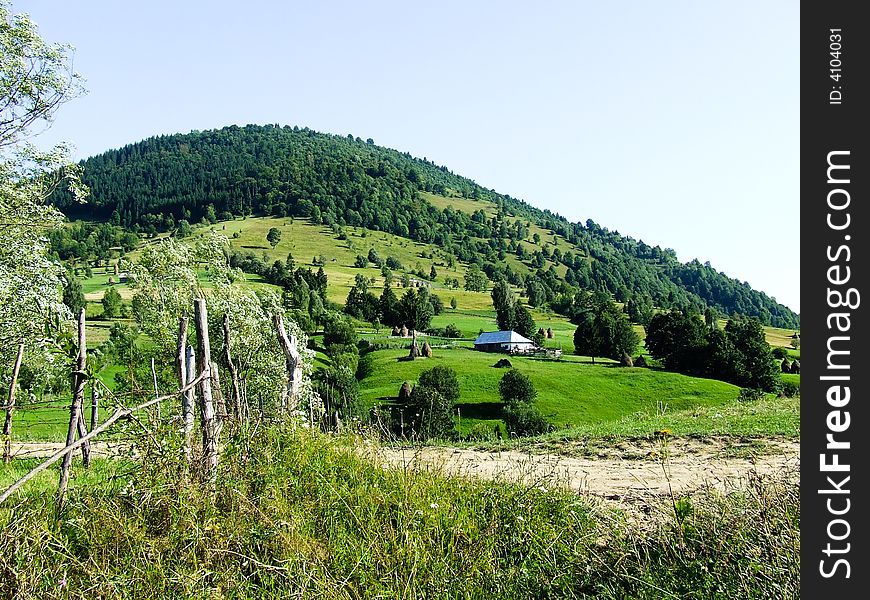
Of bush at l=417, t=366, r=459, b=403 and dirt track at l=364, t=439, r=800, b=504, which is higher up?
dirt track at l=364, t=439, r=800, b=504

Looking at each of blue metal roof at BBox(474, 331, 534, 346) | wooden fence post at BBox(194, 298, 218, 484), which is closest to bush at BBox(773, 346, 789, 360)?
blue metal roof at BBox(474, 331, 534, 346)

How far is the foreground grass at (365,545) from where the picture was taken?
14.8 ft

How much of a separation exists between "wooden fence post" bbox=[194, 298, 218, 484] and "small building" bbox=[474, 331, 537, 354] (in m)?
87.9

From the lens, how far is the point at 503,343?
9612 cm

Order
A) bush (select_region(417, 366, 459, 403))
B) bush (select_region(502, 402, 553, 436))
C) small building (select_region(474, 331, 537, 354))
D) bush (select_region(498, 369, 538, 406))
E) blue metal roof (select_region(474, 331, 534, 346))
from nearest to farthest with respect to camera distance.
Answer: bush (select_region(502, 402, 553, 436)) → bush (select_region(498, 369, 538, 406)) → bush (select_region(417, 366, 459, 403)) → small building (select_region(474, 331, 537, 354)) → blue metal roof (select_region(474, 331, 534, 346))

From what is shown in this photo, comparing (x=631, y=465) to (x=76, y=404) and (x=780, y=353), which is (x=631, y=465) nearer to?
(x=76, y=404)

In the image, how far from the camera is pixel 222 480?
19.9ft

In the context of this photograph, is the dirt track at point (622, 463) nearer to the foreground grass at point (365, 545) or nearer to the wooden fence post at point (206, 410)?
the foreground grass at point (365, 545)

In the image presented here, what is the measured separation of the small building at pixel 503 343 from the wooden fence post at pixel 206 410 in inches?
3462

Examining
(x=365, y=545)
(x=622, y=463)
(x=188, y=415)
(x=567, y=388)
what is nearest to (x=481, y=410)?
(x=567, y=388)

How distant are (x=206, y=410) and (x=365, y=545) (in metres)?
2.41

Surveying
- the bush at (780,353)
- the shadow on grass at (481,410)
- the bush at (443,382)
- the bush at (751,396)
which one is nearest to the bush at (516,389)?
the shadow on grass at (481,410)

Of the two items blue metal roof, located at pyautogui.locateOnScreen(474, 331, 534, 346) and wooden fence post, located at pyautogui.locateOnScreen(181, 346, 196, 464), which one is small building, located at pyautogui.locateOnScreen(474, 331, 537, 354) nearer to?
blue metal roof, located at pyautogui.locateOnScreen(474, 331, 534, 346)

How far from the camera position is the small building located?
9488cm
